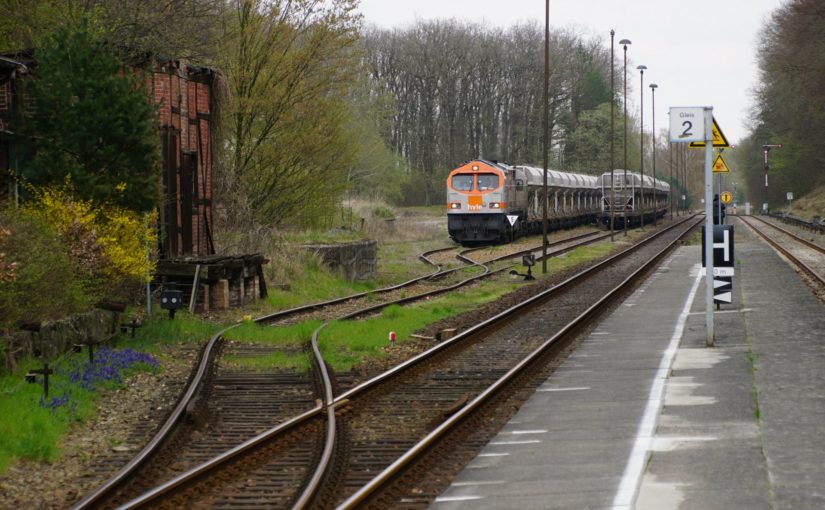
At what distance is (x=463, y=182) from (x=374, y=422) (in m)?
34.9

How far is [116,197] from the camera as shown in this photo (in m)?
17.8

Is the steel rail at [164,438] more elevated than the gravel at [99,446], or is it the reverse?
the steel rail at [164,438]

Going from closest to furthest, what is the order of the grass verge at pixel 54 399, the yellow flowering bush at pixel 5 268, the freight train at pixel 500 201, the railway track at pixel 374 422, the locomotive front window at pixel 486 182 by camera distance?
1. the railway track at pixel 374 422
2. the grass verge at pixel 54 399
3. the yellow flowering bush at pixel 5 268
4. the freight train at pixel 500 201
5. the locomotive front window at pixel 486 182

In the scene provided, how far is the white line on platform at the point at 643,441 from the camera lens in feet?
24.3

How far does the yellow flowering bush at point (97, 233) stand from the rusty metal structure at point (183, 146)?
2413mm

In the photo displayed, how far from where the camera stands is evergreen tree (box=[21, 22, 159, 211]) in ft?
56.3

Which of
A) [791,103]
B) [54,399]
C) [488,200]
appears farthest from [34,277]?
[791,103]

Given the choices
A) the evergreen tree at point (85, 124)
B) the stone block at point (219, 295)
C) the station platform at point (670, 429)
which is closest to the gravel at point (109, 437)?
the station platform at point (670, 429)

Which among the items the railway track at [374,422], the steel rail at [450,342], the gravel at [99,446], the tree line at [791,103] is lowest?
the gravel at [99,446]

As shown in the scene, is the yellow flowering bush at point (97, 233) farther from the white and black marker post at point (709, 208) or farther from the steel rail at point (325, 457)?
the white and black marker post at point (709, 208)

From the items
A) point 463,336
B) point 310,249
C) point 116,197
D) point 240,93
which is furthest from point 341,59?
point 463,336

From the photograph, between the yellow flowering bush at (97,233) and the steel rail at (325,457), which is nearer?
the steel rail at (325,457)

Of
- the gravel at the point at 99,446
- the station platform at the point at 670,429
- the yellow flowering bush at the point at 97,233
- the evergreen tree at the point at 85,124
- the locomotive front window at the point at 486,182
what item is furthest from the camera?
the locomotive front window at the point at 486,182

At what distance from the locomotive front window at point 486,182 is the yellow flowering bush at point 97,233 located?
27.3 metres
